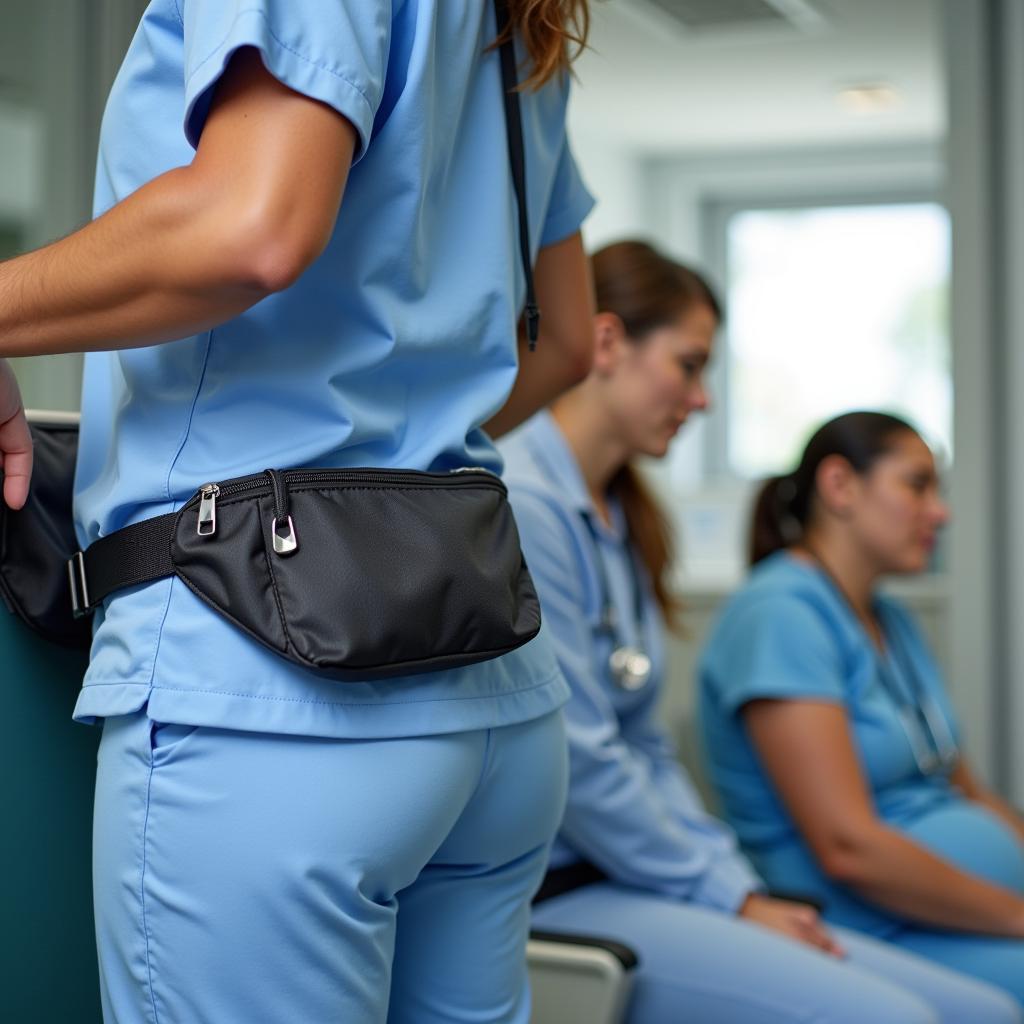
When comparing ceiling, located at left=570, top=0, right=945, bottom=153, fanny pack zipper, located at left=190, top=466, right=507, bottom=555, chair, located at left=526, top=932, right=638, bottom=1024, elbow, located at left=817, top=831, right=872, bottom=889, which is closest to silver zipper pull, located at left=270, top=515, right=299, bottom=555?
fanny pack zipper, located at left=190, top=466, right=507, bottom=555

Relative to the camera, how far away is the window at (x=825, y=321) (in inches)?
191

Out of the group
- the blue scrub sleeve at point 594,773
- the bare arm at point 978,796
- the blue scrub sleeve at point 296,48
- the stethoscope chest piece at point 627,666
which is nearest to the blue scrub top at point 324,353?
the blue scrub sleeve at point 296,48

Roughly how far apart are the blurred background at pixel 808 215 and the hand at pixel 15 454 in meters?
0.49

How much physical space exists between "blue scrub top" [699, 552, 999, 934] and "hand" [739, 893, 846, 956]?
317 millimetres

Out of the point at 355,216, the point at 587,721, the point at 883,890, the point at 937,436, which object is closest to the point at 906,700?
the point at 883,890

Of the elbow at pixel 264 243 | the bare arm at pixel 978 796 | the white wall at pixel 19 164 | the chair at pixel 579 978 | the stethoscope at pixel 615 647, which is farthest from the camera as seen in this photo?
the bare arm at pixel 978 796

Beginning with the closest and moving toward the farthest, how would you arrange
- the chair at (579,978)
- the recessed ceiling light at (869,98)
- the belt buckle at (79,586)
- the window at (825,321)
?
the belt buckle at (79,586), the chair at (579,978), the recessed ceiling light at (869,98), the window at (825,321)

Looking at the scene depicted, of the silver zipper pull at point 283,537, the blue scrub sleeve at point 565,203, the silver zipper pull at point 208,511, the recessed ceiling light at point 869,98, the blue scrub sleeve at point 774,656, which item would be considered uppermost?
the recessed ceiling light at point 869,98

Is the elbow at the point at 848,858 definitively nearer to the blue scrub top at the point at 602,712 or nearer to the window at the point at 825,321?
the blue scrub top at the point at 602,712

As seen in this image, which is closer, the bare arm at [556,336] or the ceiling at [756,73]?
the bare arm at [556,336]

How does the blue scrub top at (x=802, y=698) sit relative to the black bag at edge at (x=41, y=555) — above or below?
below

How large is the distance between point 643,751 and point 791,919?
0.31m

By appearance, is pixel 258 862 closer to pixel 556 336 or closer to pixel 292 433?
pixel 292 433

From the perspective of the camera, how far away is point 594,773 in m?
1.59
